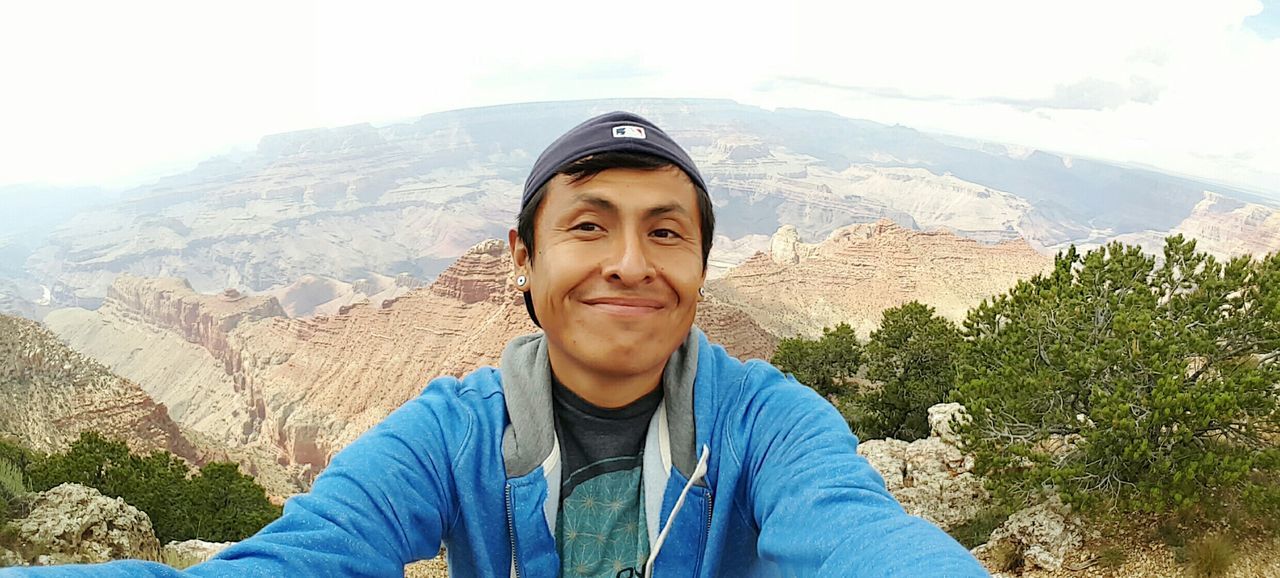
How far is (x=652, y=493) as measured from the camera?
1.47m

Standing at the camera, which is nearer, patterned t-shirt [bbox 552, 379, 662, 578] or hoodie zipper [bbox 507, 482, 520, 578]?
hoodie zipper [bbox 507, 482, 520, 578]

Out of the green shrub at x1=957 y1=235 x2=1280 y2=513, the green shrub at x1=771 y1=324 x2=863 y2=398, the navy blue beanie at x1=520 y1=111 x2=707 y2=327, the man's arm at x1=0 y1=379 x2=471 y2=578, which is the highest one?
the navy blue beanie at x1=520 y1=111 x2=707 y2=327

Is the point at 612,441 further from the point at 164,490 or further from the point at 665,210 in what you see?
the point at 164,490

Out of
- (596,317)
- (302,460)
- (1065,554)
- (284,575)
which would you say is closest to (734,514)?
(596,317)

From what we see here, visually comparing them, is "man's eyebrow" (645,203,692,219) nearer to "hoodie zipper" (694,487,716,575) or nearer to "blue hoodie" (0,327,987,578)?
"blue hoodie" (0,327,987,578)

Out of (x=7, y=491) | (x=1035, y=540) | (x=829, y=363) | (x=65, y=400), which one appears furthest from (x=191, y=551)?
(x=65, y=400)

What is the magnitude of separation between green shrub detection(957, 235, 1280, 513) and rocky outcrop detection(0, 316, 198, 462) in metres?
32.2

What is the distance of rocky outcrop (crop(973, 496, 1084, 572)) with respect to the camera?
23.6 feet

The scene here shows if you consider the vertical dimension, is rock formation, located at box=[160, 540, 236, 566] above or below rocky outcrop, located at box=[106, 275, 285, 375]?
above

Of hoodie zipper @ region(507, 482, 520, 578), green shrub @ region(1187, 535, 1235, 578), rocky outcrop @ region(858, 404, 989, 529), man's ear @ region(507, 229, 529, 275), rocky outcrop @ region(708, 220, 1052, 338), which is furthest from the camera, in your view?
rocky outcrop @ region(708, 220, 1052, 338)

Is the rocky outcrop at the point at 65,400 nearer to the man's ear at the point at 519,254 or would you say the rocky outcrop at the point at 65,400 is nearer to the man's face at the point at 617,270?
the man's ear at the point at 519,254

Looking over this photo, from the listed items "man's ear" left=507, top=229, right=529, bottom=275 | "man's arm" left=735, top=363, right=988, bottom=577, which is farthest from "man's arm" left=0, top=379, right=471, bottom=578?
"man's arm" left=735, top=363, right=988, bottom=577

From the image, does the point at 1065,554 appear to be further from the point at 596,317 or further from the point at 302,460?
the point at 302,460

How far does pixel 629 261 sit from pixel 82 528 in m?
8.60
